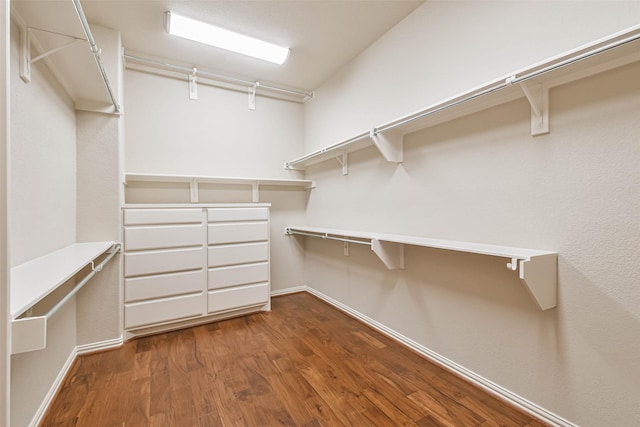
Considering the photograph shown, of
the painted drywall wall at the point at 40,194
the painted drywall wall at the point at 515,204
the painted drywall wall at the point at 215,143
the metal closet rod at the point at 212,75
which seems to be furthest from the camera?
the painted drywall wall at the point at 215,143

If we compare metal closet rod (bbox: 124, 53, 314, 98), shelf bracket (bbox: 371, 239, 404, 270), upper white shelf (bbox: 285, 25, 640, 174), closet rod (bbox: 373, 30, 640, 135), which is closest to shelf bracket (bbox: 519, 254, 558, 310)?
upper white shelf (bbox: 285, 25, 640, 174)

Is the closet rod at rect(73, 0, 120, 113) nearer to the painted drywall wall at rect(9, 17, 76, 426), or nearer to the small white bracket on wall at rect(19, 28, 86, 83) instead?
the small white bracket on wall at rect(19, 28, 86, 83)

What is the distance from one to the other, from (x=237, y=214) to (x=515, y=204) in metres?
2.37

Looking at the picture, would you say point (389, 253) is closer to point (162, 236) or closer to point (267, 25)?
point (162, 236)

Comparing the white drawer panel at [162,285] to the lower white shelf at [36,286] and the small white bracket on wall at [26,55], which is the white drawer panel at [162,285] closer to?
the lower white shelf at [36,286]

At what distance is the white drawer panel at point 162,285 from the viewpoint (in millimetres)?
2477

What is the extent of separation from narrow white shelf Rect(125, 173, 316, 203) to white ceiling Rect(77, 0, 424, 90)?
3.88ft

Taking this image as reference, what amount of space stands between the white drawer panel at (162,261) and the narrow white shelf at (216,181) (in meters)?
0.67

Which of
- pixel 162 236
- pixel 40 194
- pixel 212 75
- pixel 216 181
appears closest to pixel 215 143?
pixel 216 181

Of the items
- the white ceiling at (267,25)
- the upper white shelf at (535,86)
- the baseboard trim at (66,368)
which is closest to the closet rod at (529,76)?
the upper white shelf at (535,86)

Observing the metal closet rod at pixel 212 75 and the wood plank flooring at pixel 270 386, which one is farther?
the metal closet rod at pixel 212 75

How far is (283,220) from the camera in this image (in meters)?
3.72

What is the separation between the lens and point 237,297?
2.94 metres

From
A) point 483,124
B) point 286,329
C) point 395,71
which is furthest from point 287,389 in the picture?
point 395,71
